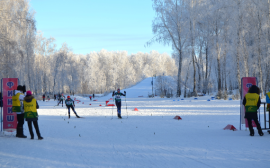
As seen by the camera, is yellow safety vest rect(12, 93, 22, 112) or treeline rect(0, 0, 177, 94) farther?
treeline rect(0, 0, 177, 94)

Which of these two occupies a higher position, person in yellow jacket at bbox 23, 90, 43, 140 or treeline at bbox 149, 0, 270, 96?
treeline at bbox 149, 0, 270, 96

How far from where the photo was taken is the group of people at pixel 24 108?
8555mm

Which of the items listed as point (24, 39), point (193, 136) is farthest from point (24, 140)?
point (24, 39)

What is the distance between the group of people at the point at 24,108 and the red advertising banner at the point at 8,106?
1.47 ft

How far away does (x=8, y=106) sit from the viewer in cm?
976

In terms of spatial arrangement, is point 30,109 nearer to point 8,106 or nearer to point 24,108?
point 24,108

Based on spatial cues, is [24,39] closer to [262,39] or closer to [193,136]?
[262,39]

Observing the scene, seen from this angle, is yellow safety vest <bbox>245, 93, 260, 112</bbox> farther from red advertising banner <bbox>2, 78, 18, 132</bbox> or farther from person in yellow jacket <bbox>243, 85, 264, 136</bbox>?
red advertising banner <bbox>2, 78, 18, 132</bbox>

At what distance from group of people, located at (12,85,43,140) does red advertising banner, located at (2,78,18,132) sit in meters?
0.45

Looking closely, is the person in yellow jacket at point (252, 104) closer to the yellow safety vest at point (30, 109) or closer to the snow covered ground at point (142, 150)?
the snow covered ground at point (142, 150)

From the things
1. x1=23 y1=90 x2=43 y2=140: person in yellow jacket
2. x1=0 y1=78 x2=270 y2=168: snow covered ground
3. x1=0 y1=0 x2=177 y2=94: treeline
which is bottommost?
x1=0 y1=78 x2=270 y2=168: snow covered ground

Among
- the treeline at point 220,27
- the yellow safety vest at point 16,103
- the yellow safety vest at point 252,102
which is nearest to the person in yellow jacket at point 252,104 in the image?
the yellow safety vest at point 252,102

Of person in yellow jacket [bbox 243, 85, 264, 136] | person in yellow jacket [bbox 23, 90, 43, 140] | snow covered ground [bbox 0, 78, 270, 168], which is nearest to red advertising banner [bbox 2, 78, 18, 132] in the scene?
snow covered ground [bbox 0, 78, 270, 168]

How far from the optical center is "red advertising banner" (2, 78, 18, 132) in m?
9.72
